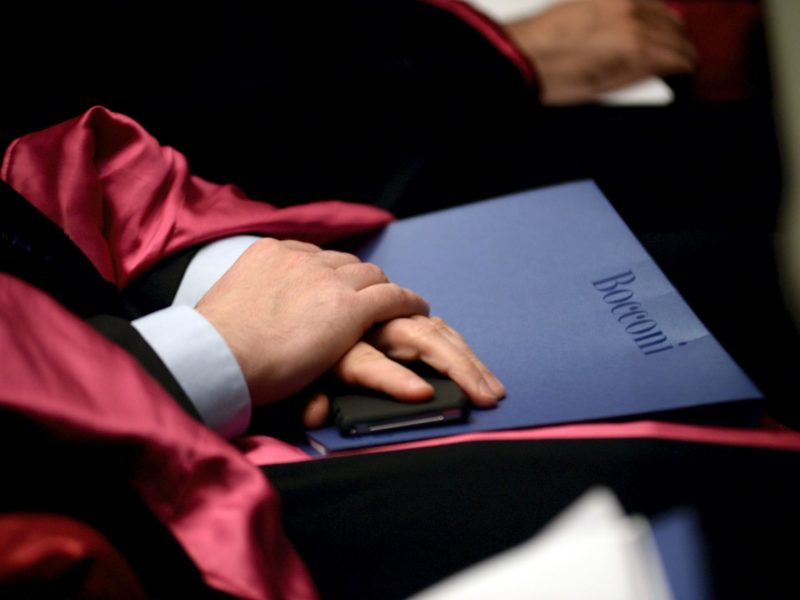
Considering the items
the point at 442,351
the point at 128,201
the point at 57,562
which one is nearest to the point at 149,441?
the point at 57,562

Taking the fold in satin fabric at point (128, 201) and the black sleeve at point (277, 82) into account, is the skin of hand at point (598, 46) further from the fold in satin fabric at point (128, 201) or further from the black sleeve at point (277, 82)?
the fold in satin fabric at point (128, 201)

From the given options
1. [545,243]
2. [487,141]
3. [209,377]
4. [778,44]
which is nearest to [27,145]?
[209,377]

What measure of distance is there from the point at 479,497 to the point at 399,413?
0.06 meters

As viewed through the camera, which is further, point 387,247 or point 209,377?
point 387,247

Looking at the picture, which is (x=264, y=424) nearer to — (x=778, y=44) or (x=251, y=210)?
(x=251, y=210)

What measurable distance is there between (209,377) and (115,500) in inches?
3.5

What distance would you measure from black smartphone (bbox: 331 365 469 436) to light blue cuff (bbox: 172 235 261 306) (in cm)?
18

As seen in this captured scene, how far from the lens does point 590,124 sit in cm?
89

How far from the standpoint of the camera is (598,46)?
3.43 ft

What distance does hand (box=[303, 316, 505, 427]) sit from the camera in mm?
453

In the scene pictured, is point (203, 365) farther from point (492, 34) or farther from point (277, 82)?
point (492, 34)

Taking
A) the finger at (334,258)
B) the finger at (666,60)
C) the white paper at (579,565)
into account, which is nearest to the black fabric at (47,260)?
the finger at (334,258)

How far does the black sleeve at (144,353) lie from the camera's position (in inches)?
17.0

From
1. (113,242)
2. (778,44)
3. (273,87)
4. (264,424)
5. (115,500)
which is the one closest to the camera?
(115,500)
